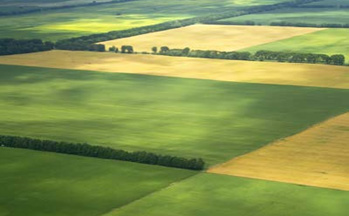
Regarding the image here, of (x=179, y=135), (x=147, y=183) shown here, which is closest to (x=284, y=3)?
(x=179, y=135)

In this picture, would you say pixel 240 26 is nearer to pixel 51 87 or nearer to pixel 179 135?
pixel 51 87

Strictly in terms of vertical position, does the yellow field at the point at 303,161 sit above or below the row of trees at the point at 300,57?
below

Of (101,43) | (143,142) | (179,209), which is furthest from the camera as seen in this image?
(101,43)

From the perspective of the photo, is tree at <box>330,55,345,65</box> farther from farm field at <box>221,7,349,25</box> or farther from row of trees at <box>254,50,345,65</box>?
farm field at <box>221,7,349,25</box>

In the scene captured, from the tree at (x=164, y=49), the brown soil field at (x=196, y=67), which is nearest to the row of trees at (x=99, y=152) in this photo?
the brown soil field at (x=196, y=67)

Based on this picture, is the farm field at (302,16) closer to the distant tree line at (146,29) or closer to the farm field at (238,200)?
the distant tree line at (146,29)

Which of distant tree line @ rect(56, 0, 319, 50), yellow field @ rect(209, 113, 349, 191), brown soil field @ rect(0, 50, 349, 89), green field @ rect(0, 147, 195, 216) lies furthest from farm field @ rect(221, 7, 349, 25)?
green field @ rect(0, 147, 195, 216)
